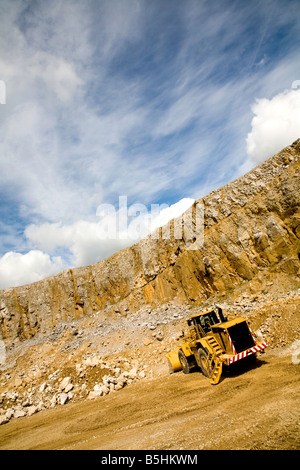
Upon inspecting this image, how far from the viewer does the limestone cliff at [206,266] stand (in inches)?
710

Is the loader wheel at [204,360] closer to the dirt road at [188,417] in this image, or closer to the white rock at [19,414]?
the dirt road at [188,417]

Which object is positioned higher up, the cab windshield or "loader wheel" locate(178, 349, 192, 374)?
the cab windshield

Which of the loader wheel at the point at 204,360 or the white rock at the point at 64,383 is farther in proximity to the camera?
the white rock at the point at 64,383

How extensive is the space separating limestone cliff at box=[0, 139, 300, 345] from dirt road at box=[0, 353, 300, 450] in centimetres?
1009

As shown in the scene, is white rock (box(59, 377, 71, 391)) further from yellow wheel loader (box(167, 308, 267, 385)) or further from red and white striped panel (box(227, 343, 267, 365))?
red and white striped panel (box(227, 343, 267, 365))

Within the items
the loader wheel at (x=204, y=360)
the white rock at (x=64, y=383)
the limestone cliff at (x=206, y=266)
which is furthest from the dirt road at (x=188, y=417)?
the limestone cliff at (x=206, y=266)

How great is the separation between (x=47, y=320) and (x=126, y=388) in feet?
73.8

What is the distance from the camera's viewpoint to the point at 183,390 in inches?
372

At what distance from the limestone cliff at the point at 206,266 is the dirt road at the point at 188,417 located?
1009 centimetres

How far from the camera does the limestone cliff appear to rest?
1803 centimetres

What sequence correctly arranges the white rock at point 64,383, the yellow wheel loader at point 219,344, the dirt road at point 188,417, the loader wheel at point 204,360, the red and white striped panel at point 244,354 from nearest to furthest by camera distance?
the dirt road at point 188,417, the red and white striped panel at point 244,354, the yellow wheel loader at point 219,344, the loader wheel at point 204,360, the white rock at point 64,383

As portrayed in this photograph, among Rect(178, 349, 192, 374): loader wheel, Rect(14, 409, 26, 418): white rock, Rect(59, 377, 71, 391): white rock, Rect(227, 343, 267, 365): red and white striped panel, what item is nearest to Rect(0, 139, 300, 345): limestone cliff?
Rect(178, 349, 192, 374): loader wheel
